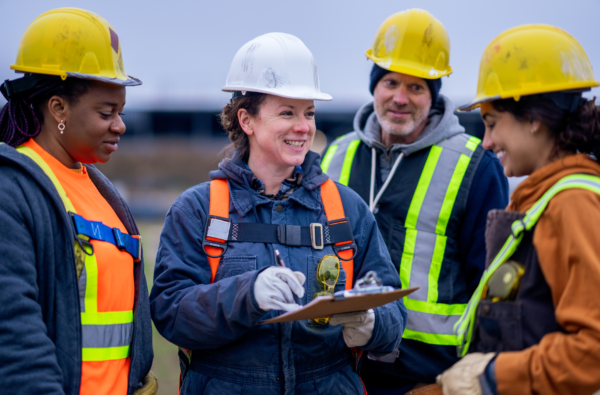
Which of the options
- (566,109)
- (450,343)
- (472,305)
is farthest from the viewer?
(450,343)

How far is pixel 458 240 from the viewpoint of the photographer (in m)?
3.18

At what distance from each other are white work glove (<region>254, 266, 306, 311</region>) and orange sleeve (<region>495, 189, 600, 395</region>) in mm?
818

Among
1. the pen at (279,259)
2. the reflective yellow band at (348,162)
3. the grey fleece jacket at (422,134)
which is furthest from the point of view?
the reflective yellow band at (348,162)

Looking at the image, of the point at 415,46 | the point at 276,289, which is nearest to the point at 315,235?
the point at 276,289

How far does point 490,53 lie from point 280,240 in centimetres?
120

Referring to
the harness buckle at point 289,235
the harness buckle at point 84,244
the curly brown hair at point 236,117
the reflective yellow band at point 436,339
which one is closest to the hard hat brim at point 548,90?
the harness buckle at point 289,235

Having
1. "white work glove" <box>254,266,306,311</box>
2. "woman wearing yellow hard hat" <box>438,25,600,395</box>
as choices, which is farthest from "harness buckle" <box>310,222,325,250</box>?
"woman wearing yellow hard hat" <box>438,25,600,395</box>

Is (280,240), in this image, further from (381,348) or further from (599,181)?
(599,181)

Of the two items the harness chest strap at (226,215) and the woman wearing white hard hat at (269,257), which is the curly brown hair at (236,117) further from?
the harness chest strap at (226,215)

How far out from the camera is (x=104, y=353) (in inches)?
84.4

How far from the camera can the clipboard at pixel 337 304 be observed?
1.88 metres

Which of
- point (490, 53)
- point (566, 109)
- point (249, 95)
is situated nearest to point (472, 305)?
point (566, 109)

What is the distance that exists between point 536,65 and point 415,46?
1.49 m

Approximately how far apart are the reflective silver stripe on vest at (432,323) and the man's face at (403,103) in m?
1.15
